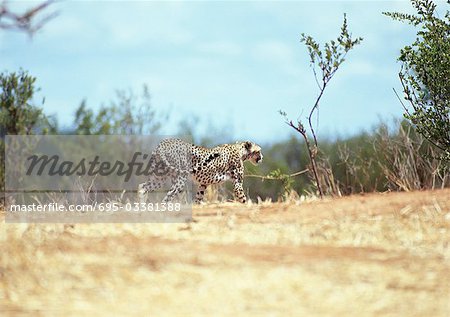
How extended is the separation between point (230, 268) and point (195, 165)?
624 centimetres

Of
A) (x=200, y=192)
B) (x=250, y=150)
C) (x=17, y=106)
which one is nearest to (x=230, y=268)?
(x=200, y=192)

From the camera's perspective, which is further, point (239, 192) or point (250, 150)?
point (250, 150)

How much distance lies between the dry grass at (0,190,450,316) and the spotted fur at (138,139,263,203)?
431cm

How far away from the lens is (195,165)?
11539 millimetres

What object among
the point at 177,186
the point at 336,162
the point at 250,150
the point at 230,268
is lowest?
the point at 230,268

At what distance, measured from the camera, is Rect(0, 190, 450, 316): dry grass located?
4.95m

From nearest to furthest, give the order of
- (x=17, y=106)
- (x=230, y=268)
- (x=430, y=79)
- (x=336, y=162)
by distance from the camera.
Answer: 1. (x=230, y=268)
2. (x=430, y=79)
3. (x=17, y=106)
4. (x=336, y=162)

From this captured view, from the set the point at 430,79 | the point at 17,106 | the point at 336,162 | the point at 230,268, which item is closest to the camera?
the point at 230,268

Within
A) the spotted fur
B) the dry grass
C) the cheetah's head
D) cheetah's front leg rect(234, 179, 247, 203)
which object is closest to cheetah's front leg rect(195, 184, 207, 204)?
the spotted fur

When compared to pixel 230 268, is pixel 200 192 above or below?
above

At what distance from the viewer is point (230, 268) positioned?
537 centimetres

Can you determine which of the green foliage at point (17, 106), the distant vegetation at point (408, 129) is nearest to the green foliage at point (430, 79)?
the distant vegetation at point (408, 129)

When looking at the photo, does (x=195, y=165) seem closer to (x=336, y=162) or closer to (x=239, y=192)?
(x=239, y=192)

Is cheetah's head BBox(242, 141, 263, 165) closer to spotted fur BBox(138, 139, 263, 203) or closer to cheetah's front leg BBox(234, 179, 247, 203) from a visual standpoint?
spotted fur BBox(138, 139, 263, 203)
